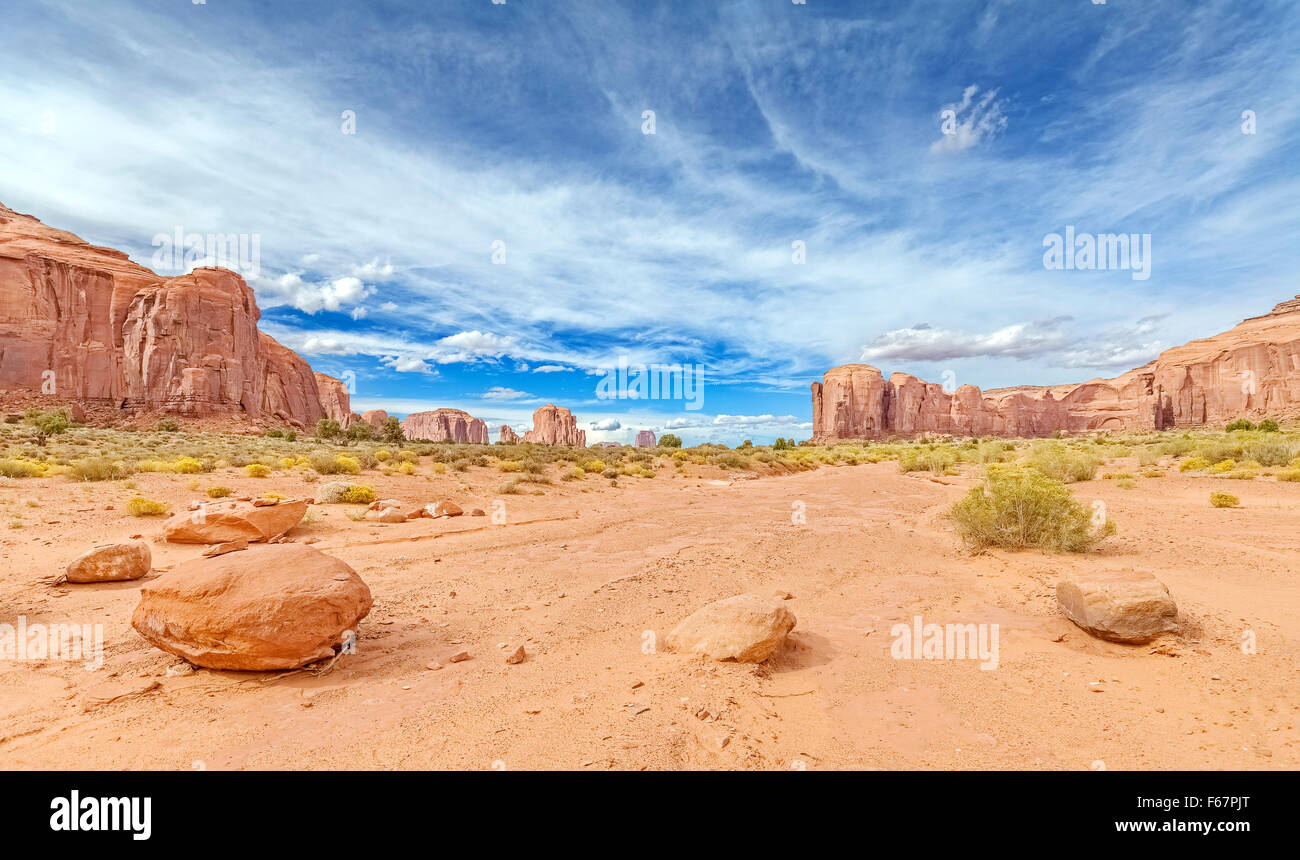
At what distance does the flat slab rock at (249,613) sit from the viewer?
4.57m

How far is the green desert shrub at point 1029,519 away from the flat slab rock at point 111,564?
13.2 meters

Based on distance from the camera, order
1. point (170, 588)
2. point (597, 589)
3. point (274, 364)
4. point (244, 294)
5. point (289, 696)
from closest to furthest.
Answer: point (289, 696)
point (170, 588)
point (597, 589)
point (244, 294)
point (274, 364)

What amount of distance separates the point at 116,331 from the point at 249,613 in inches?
3162

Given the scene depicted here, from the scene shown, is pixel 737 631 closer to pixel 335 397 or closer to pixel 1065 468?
pixel 1065 468

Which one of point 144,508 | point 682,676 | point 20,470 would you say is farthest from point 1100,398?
point 20,470

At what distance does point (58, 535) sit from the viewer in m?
9.64

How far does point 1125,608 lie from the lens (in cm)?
531

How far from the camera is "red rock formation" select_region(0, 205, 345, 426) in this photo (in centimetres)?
5397

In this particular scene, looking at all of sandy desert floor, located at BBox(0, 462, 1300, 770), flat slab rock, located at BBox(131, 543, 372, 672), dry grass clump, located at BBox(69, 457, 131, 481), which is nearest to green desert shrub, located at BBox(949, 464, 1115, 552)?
sandy desert floor, located at BBox(0, 462, 1300, 770)

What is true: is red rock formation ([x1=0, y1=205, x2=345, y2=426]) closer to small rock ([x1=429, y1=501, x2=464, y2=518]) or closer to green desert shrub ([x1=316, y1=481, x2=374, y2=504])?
green desert shrub ([x1=316, y1=481, x2=374, y2=504])

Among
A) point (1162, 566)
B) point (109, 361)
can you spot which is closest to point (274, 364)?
point (109, 361)

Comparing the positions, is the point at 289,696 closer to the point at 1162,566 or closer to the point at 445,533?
the point at 445,533

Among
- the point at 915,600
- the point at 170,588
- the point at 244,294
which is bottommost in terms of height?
the point at 915,600
